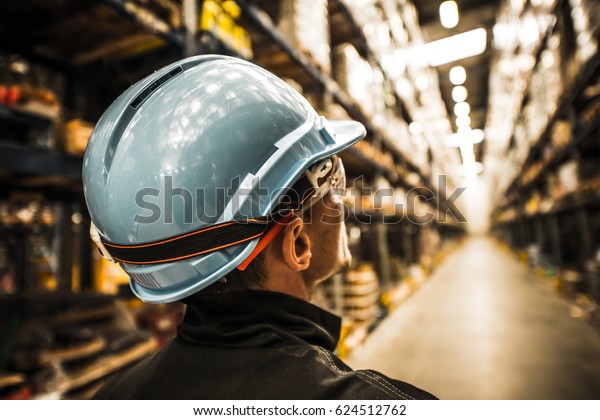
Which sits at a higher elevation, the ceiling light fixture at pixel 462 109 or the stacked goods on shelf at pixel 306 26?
the ceiling light fixture at pixel 462 109

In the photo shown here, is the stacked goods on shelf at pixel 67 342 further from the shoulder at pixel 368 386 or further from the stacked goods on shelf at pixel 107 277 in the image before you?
the shoulder at pixel 368 386

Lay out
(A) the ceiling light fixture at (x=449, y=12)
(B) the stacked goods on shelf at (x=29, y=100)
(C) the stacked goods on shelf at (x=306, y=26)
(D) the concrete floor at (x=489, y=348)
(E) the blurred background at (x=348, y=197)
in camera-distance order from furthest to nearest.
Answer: (A) the ceiling light fixture at (x=449, y=12)
(C) the stacked goods on shelf at (x=306, y=26)
(D) the concrete floor at (x=489, y=348)
(E) the blurred background at (x=348, y=197)
(B) the stacked goods on shelf at (x=29, y=100)

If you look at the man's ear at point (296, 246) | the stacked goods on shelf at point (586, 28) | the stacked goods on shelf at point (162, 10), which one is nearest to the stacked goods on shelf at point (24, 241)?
the stacked goods on shelf at point (162, 10)

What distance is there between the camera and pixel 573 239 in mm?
6129

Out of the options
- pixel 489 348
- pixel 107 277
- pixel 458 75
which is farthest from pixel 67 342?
pixel 458 75

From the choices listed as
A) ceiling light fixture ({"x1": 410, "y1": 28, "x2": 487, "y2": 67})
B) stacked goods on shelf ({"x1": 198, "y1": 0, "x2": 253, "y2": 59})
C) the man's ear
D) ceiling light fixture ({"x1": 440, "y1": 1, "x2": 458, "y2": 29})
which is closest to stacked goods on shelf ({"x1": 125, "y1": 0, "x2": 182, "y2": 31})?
stacked goods on shelf ({"x1": 198, "y1": 0, "x2": 253, "y2": 59})

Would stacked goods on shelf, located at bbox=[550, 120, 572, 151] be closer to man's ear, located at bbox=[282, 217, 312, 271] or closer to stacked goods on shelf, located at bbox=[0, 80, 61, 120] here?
man's ear, located at bbox=[282, 217, 312, 271]

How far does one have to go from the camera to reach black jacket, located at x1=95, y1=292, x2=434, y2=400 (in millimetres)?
619

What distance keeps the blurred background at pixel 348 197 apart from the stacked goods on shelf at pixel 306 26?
0.02m

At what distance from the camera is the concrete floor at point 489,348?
2275mm

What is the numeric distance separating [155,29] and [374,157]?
127 inches

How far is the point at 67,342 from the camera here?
171 cm

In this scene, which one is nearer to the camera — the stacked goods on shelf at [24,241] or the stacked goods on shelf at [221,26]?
the stacked goods on shelf at [221,26]
